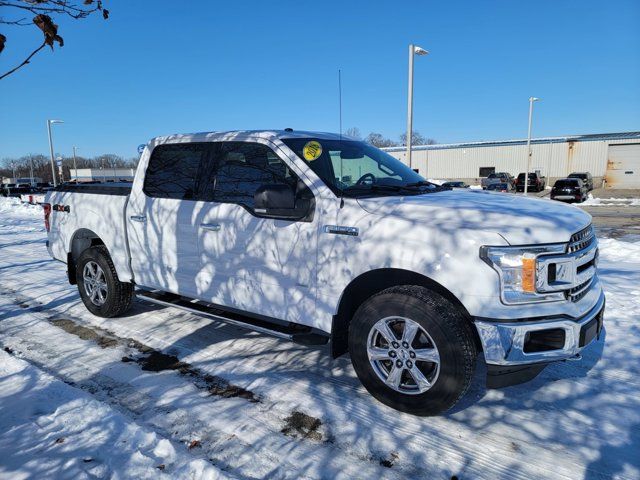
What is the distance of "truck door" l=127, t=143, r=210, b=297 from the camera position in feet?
14.0

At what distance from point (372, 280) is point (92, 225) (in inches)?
141

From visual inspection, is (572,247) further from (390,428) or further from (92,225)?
(92,225)

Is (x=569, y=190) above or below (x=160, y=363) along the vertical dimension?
above

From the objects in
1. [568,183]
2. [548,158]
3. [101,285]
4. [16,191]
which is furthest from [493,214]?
[16,191]

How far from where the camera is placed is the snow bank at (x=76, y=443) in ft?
8.23

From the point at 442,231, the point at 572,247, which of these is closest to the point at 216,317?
the point at 442,231

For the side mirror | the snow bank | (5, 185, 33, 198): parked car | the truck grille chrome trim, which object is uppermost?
the side mirror

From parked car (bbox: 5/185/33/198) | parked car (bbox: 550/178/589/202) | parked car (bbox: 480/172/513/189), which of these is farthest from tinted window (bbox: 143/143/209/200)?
parked car (bbox: 5/185/33/198)

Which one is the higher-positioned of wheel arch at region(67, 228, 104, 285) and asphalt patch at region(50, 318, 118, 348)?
wheel arch at region(67, 228, 104, 285)

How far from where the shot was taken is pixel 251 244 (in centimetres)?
376

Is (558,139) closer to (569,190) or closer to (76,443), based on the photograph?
(569,190)

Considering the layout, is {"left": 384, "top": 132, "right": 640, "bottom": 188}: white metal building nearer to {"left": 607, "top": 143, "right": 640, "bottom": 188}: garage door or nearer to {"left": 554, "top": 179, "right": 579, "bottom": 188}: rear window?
{"left": 607, "top": 143, "right": 640, "bottom": 188}: garage door

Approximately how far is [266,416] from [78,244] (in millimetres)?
3804

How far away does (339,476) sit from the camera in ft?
8.34
